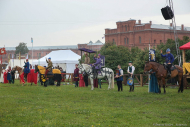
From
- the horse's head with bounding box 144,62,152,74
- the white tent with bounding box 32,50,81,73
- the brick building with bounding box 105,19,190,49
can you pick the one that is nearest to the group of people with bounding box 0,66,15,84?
the white tent with bounding box 32,50,81,73

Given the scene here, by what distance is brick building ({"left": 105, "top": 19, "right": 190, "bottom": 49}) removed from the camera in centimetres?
8206

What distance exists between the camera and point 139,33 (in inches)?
3300

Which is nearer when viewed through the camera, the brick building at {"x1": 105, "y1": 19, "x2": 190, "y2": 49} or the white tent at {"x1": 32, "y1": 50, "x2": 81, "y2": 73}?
the white tent at {"x1": 32, "y1": 50, "x2": 81, "y2": 73}

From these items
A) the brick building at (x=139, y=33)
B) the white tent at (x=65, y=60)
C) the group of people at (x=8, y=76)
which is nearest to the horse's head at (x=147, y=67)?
the group of people at (x=8, y=76)

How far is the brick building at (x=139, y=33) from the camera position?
269 ft

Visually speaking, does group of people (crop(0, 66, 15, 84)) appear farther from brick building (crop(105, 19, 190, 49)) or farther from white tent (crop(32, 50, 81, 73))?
brick building (crop(105, 19, 190, 49))

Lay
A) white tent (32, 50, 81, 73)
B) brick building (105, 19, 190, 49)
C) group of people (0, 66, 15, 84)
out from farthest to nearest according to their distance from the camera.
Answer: brick building (105, 19, 190, 49) → white tent (32, 50, 81, 73) → group of people (0, 66, 15, 84)

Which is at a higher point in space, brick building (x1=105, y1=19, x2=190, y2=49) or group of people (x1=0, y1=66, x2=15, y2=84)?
brick building (x1=105, y1=19, x2=190, y2=49)

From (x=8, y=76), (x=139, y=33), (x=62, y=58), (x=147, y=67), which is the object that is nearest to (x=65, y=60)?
(x=62, y=58)

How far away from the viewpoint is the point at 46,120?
26.7ft

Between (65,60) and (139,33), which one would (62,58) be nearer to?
(65,60)

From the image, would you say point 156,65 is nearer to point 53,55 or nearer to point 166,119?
point 166,119

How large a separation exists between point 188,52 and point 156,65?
49.5 feet

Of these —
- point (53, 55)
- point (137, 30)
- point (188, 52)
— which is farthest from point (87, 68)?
point (137, 30)
